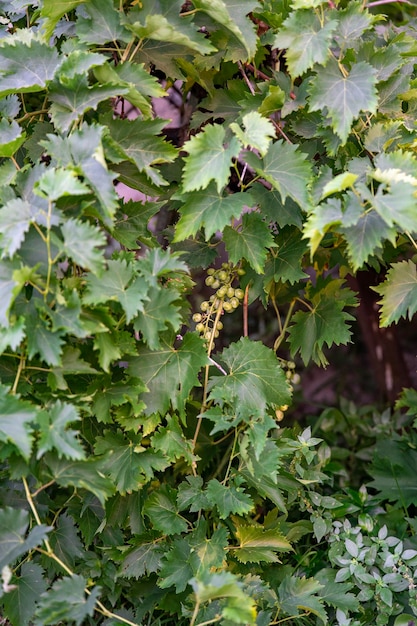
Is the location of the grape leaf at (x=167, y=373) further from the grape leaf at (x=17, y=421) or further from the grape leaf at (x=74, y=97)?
the grape leaf at (x=74, y=97)

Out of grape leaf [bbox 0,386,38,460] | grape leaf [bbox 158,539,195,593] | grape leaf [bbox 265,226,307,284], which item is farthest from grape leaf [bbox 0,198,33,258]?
grape leaf [bbox 158,539,195,593]

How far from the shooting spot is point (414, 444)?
1935 millimetres

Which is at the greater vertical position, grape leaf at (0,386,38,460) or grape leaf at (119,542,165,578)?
grape leaf at (0,386,38,460)

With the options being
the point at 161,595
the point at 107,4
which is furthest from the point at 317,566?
the point at 107,4

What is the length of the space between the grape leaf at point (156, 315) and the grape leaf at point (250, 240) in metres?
0.22

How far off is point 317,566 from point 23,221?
1.14 m

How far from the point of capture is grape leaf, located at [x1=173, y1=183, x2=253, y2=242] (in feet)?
3.93

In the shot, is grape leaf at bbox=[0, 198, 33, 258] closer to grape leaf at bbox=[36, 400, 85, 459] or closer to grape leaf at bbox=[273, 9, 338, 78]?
grape leaf at bbox=[36, 400, 85, 459]

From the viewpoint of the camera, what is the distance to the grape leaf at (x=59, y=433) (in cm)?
101

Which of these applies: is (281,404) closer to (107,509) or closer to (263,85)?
(107,509)

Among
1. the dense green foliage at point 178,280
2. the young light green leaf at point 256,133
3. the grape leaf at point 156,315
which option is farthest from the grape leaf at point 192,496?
the young light green leaf at point 256,133

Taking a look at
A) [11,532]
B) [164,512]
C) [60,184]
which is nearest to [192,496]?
[164,512]

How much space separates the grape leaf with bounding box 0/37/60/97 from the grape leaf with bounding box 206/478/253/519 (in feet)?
2.81

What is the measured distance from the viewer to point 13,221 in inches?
41.6
